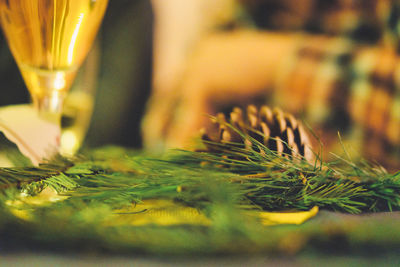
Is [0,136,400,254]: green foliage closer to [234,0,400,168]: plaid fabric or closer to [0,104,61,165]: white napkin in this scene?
[0,104,61,165]: white napkin

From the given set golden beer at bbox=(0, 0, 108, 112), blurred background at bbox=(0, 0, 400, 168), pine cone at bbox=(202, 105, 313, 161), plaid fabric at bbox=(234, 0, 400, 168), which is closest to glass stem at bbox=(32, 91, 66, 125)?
golden beer at bbox=(0, 0, 108, 112)

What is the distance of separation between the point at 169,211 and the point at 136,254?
1.5 inches

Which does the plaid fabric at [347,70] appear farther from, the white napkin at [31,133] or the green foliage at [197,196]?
the white napkin at [31,133]

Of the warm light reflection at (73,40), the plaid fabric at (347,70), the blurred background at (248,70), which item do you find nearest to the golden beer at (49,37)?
the warm light reflection at (73,40)

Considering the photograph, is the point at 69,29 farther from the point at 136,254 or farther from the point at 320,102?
the point at 320,102

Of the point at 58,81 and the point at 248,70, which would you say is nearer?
the point at 58,81

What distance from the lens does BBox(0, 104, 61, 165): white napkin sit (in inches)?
8.7

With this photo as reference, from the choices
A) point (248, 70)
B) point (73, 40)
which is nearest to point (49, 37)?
point (73, 40)

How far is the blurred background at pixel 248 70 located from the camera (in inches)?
19.2

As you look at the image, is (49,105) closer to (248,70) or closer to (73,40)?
(73,40)

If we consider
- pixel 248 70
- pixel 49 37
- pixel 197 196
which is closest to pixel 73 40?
pixel 49 37

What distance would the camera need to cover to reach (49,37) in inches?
8.3

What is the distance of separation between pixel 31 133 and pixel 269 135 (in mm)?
172

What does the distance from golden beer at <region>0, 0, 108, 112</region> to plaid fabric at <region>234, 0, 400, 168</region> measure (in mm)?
407
